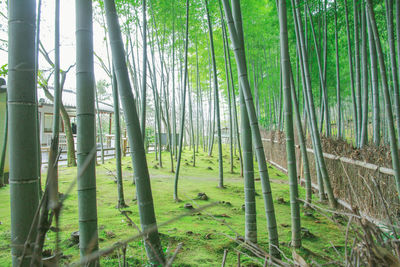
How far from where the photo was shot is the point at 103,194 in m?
3.58

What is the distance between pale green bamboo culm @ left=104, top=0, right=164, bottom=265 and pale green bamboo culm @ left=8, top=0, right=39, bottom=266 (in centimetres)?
56

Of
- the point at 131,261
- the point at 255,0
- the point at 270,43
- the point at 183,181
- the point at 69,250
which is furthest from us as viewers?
the point at 270,43

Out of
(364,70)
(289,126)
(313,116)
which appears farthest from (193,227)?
(364,70)

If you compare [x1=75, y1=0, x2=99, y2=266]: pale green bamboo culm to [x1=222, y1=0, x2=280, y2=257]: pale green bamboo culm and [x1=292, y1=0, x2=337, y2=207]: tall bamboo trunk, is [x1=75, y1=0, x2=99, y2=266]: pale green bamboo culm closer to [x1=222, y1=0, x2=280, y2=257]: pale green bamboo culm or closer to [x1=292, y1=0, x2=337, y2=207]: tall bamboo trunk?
[x1=222, y1=0, x2=280, y2=257]: pale green bamboo culm

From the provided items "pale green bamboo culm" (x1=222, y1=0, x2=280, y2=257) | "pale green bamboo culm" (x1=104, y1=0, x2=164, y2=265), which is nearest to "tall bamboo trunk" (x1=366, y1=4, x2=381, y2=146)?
"pale green bamboo culm" (x1=222, y1=0, x2=280, y2=257)

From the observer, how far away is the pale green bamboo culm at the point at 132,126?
53.6 inches

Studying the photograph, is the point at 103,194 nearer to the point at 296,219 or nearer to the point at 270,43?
the point at 296,219

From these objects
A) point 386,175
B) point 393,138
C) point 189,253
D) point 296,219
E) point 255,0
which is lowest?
point 189,253

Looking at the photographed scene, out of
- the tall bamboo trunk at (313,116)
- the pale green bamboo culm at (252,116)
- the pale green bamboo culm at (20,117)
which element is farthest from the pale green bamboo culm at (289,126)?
the pale green bamboo culm at (20,117)

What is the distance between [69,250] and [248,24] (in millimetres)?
6365

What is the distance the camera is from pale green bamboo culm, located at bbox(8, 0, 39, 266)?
79cm

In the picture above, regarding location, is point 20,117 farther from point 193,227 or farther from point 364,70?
point 364,70

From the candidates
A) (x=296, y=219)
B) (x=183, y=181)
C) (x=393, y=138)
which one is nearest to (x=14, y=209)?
(x=296, y=219)

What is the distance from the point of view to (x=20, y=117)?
0.80 metres
